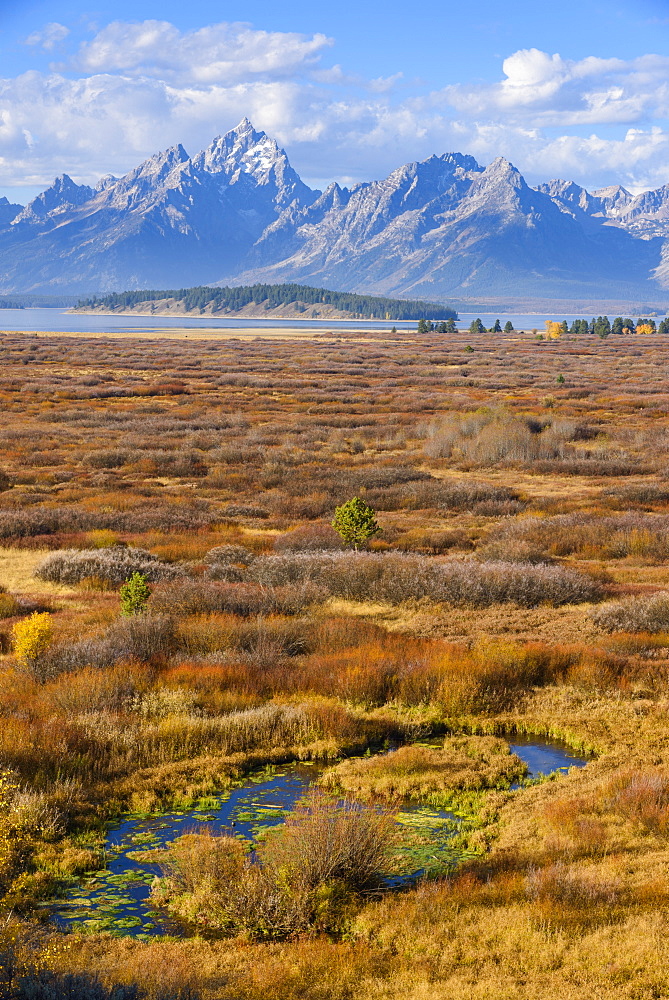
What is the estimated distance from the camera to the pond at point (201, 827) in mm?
6574

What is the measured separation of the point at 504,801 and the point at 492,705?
99.9 inches

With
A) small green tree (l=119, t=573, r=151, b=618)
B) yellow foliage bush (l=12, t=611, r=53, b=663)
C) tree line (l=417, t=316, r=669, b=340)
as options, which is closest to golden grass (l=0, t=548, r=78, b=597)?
small green tree (l=119, t=573, r=151, b=618)

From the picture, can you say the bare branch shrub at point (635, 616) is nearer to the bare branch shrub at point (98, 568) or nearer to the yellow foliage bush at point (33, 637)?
the bare branch shrub at point (98, 568)

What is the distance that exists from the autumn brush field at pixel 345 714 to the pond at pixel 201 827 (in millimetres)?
204

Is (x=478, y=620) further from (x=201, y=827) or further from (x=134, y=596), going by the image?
(x=201, y=827)

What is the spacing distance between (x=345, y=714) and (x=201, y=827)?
9.15 ft

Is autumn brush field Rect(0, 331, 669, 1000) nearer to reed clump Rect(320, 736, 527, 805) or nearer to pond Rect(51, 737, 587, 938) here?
reed clump Rect(320, 736, 527, 805)

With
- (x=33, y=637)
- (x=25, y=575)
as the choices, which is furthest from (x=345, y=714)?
(x=25, y=575)

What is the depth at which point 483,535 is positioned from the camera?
2131 cm

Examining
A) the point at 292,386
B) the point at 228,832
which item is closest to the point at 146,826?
the point at 228,832

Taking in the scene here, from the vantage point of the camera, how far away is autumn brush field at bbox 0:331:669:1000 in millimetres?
5918

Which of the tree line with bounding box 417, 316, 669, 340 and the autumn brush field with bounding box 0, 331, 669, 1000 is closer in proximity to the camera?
the autumn brush field with bounding box 0, 331, 669, 1000

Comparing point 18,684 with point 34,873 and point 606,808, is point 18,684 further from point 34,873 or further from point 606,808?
point 606,808

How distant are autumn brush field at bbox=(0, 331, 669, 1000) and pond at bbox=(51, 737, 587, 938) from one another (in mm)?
204
